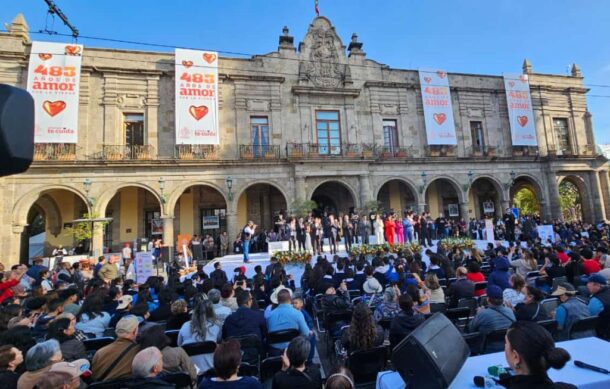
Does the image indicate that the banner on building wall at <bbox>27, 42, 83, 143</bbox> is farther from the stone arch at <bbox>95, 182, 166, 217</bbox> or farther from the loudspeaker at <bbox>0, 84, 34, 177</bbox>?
the loudspeaker at <bbox>0, 84, 34, 177</bbox>

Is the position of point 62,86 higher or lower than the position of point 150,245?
higher

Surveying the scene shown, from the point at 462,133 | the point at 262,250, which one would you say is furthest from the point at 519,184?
the point at 262,250

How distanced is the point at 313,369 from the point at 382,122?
68.5ft

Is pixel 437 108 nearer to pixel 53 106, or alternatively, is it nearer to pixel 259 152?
pixel 259 152

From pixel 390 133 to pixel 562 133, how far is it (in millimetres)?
14359

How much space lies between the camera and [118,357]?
3.19 m

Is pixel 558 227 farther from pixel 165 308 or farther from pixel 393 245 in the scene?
pixel 165 308

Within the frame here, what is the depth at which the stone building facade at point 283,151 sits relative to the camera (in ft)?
56.7

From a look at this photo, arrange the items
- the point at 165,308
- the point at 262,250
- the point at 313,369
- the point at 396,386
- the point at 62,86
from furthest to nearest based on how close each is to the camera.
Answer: the point at 262,250, the point at 62,86, the point at 165,308, the point at 313,369, the point at 396,386

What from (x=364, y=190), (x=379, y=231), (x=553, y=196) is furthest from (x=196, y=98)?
(x=553, y=196)

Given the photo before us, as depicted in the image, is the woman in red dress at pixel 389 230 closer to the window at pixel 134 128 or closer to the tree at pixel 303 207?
the tree at pixel 303 207

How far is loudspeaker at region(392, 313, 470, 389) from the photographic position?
7.45 ft

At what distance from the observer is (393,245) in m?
15.0

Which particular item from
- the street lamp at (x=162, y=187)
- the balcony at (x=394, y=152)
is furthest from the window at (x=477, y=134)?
the street lamp at (x=162, y=187)
